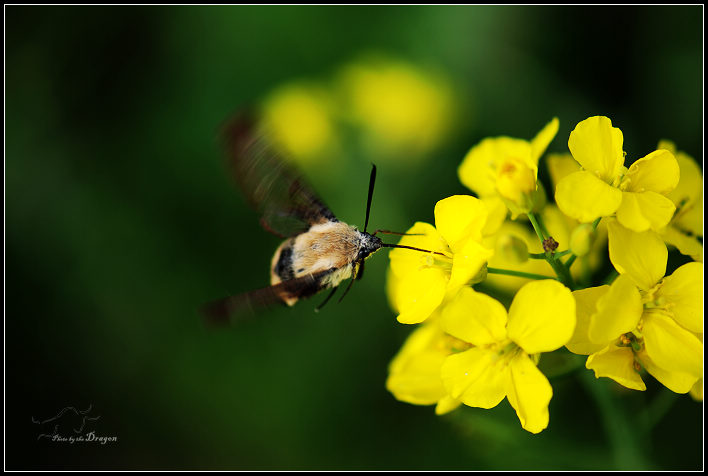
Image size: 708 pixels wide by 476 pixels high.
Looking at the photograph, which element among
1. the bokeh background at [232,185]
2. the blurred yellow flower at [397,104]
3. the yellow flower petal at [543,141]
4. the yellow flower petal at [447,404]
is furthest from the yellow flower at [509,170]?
the blurred yellow flower at [397,104]

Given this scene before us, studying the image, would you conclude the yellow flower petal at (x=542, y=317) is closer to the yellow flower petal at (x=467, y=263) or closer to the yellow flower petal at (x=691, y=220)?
the yellow flower petal at (x=467, y=263)

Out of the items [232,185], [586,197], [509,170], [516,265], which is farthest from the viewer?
[232,185]

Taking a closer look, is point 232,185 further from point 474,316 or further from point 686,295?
point 686,295

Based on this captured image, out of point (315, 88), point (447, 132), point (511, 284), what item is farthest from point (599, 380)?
point (315, 88)

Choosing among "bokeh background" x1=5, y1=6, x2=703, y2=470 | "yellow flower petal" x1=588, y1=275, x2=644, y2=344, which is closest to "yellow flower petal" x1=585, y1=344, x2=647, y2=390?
"yellow flower petal" x1=588, y1=275, x2=644, y2=344

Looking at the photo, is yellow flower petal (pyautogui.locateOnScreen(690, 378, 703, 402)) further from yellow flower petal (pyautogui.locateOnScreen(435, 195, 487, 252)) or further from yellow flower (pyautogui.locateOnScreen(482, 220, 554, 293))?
yellow flower petal (pyautogui.locateOnScreen(435, 195, 487, 252))

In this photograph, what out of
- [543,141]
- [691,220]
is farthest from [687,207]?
[543,141]

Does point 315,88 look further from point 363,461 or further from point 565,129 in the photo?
point 363,461
